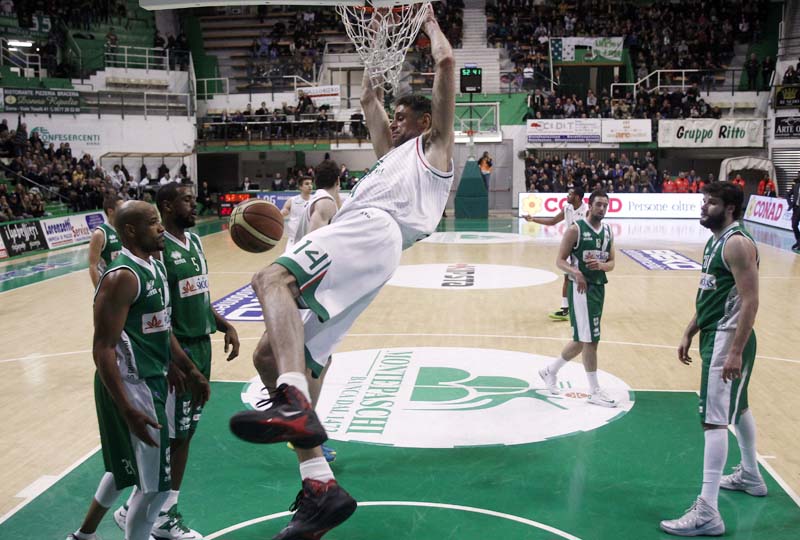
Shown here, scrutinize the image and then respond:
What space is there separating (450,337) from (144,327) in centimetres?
623

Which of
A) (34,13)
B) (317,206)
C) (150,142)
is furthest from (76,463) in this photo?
(34,13)

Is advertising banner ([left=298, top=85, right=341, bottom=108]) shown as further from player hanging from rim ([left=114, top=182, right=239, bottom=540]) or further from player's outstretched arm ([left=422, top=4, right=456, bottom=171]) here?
player's outstretched arm ([left=422, top=4, right=456, bottom=171])

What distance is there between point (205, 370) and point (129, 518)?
3.60 ft

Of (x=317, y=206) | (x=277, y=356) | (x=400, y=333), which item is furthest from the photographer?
(x=400, y=333)

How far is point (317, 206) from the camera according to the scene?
6.27 meters

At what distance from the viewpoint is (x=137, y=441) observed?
3639mm

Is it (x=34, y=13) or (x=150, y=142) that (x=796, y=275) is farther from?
(x=34, y=13)

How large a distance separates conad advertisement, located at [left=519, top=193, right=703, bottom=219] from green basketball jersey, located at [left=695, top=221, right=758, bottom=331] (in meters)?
22.2

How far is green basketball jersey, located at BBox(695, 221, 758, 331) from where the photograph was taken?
462 centimetres

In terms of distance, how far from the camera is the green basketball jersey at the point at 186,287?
4.41 m

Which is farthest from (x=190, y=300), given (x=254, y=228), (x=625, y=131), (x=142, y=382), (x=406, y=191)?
(x=625, y=131)

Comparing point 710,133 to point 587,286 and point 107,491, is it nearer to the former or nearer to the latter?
point 587,286

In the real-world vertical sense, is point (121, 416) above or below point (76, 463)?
above

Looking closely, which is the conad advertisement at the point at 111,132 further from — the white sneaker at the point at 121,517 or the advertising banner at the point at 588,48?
the white sneaker at the point at 121,517
